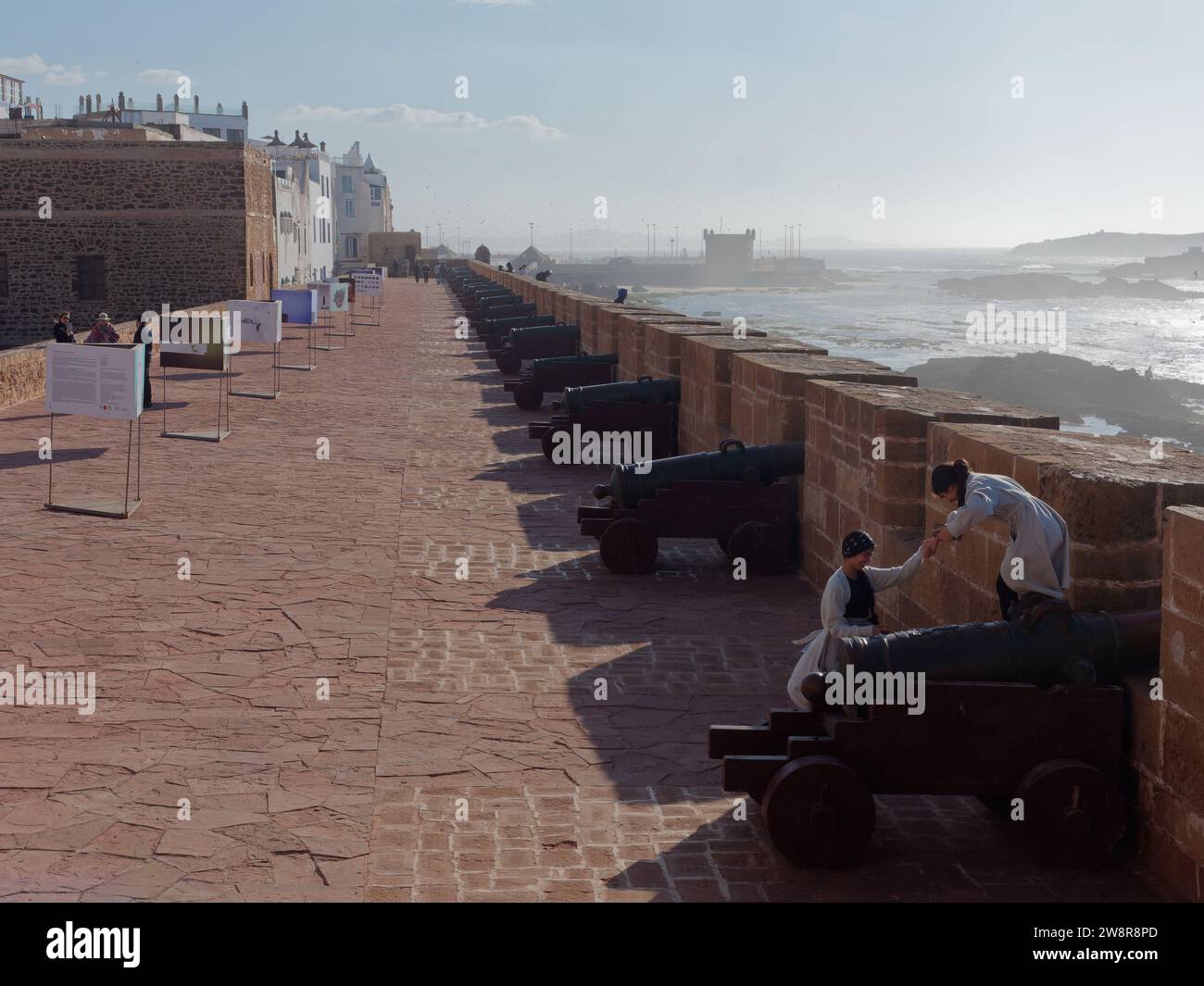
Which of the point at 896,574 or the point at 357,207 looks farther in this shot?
the point at 357,207

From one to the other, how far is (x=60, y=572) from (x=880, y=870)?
18.4 ft

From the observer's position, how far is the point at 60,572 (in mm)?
8227

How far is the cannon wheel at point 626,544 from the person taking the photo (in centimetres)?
877

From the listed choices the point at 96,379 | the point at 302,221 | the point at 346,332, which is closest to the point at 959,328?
the point at 302,221

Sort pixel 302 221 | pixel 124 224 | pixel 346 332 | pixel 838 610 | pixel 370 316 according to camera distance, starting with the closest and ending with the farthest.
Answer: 1. pixel 838 610
2. pixel 346 332
3. pixel 124 224
4. pixel 370 316
5. pixel 302 221

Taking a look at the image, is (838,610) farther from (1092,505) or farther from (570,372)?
(570,372)

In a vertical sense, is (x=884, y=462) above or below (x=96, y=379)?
below

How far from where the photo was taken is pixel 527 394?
679 inches

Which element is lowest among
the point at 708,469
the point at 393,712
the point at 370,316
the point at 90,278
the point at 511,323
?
the point at 393,712

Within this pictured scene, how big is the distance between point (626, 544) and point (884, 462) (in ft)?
6.99

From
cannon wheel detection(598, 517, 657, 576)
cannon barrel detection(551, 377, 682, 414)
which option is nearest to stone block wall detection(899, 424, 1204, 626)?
cannon wheel detection(598, 517, 657, 576)

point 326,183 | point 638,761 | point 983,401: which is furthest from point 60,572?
point 326,183

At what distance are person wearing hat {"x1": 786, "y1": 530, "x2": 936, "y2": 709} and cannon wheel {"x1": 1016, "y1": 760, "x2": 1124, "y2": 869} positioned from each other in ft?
2.57
